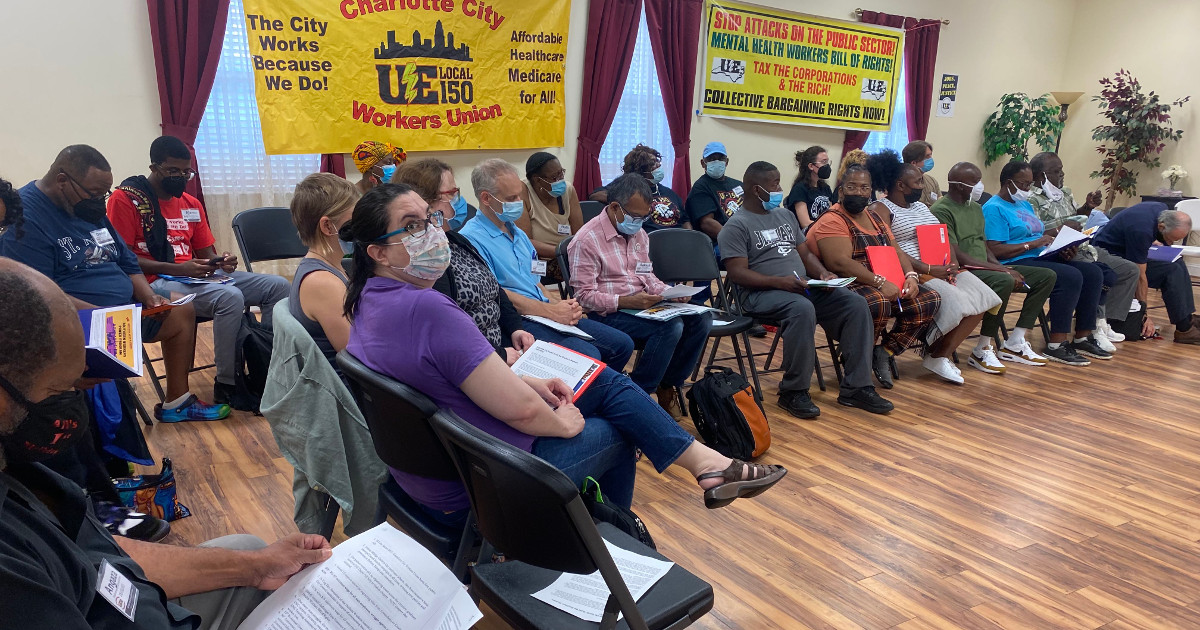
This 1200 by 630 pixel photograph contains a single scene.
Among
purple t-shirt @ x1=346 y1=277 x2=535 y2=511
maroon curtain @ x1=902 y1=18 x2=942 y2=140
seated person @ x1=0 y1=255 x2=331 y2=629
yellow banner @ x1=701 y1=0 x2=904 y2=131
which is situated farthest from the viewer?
maroon curtain @ x1=902 y1=18 x2=942 y2=140

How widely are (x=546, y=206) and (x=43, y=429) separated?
4.08 metres

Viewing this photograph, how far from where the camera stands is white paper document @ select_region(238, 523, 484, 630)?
1165 mm

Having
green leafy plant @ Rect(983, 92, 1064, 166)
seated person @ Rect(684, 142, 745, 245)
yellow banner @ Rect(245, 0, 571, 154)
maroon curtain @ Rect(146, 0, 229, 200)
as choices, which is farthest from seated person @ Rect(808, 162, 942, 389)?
green leafy plant @ Rect(983, 92, 1064, 166)

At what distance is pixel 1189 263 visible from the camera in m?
7.52

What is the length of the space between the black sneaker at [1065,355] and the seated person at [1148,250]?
742 mm

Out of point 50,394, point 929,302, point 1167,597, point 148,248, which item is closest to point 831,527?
point 1167,597

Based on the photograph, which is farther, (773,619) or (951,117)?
(951,117)

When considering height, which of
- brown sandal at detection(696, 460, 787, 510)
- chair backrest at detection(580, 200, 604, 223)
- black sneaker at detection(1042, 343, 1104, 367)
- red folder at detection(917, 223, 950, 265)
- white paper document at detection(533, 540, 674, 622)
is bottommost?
black sneaker at detection(1042, 343, 1104, 367)

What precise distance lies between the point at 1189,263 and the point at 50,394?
9.42 metres

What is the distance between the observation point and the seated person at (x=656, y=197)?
518cm

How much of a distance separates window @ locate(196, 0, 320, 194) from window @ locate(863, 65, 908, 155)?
21.4 ft

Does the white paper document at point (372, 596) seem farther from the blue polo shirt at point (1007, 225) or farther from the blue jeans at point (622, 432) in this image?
the blue polo shirt at point (1007, 225)

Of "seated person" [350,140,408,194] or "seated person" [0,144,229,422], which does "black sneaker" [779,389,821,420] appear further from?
"seated person" [0,144,229,422]

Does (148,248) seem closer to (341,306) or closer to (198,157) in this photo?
(198,157)
